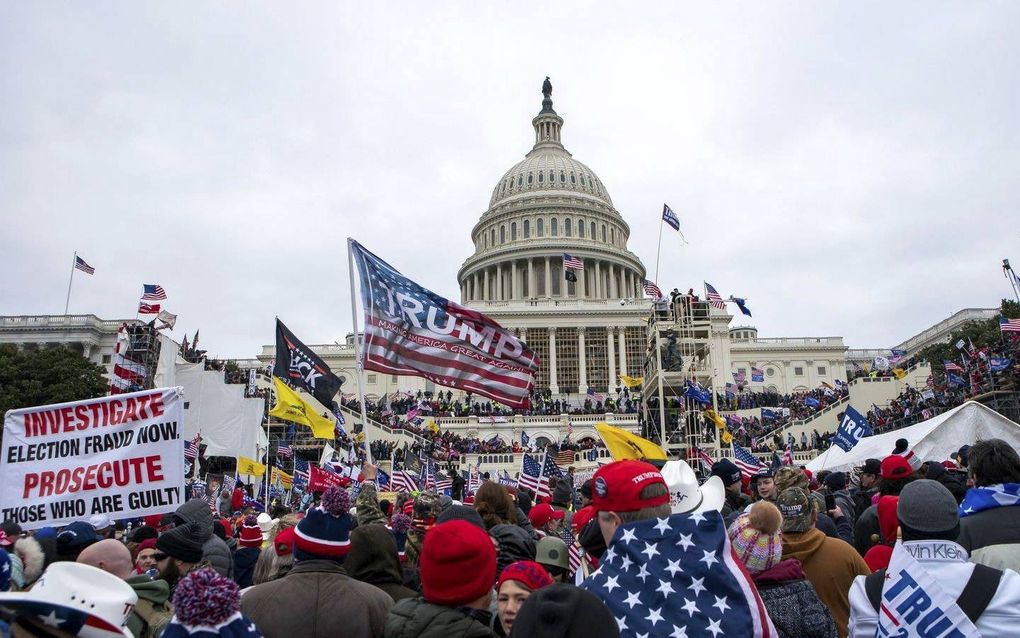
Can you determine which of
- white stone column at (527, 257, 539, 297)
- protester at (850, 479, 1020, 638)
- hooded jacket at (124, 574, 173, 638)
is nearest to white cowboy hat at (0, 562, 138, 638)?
hooded jacket at (124, 574, 173, 638)

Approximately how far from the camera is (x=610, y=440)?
1218 centimetres

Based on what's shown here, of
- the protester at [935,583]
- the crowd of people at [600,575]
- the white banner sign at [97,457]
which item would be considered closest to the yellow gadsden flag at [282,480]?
the white banner sign at [97,457]

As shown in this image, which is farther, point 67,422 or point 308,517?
point 67,422

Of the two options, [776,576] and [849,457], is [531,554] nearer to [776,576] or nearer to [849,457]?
[776,576]

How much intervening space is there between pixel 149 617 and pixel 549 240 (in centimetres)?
8795

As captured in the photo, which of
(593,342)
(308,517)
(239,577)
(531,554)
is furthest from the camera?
→ (593,342)

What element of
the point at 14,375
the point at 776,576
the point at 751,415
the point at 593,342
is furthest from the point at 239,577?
the point at 593,342

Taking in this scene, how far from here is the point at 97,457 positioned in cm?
760

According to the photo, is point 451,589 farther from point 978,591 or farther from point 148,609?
point 978,591

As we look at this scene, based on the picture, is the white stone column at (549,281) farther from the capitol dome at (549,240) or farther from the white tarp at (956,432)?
the white tarp at (956,432)

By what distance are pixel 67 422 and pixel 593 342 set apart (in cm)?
6979

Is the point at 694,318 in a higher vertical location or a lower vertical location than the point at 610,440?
higher

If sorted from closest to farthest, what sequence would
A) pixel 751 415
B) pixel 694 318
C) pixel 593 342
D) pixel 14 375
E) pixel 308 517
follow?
pixel 308 517
pixel 694 318
pixel 14 375
pixel 751 415
pixel 593 342

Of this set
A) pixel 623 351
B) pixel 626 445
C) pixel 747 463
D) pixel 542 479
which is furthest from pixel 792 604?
pixel 623 351
